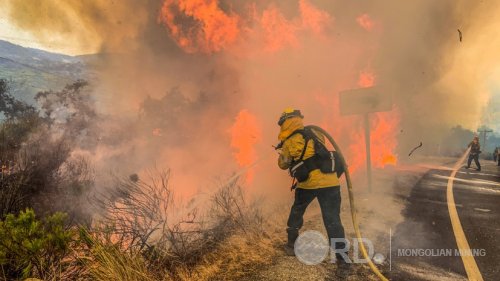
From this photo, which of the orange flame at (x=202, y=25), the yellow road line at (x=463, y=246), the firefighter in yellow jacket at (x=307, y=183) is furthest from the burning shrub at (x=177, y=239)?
the orange flame at (x=202, y=25)

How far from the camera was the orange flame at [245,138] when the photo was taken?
40.5ft

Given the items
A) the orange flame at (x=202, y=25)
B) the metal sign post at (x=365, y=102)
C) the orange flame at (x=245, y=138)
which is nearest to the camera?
the metal sign post at (x=365, y=102)

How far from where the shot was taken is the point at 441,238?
17.9 feet

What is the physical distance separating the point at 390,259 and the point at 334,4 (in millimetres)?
14605

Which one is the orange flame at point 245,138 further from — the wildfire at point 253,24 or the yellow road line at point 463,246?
the yellow road line at point 463,246

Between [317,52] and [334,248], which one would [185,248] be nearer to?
[334,248]

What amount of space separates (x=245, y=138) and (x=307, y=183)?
823 cm

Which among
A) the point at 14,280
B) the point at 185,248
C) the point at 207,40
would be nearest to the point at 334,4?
the point at 207,40

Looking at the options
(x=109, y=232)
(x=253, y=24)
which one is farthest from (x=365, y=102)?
(x=253, y=24)

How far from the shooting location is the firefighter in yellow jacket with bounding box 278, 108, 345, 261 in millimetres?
4527

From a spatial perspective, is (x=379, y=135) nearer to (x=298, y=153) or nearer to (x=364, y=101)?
(x=364, y=101)

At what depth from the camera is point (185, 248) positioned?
4.14 m

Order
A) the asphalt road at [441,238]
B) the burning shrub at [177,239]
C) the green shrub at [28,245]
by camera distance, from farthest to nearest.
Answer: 1. the asphalt road at [441,238]
2. the burning shrub at [177,239]
3. the green shrub at [28,245]

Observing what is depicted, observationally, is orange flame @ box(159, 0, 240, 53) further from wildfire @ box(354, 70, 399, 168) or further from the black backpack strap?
the black backpack strap
